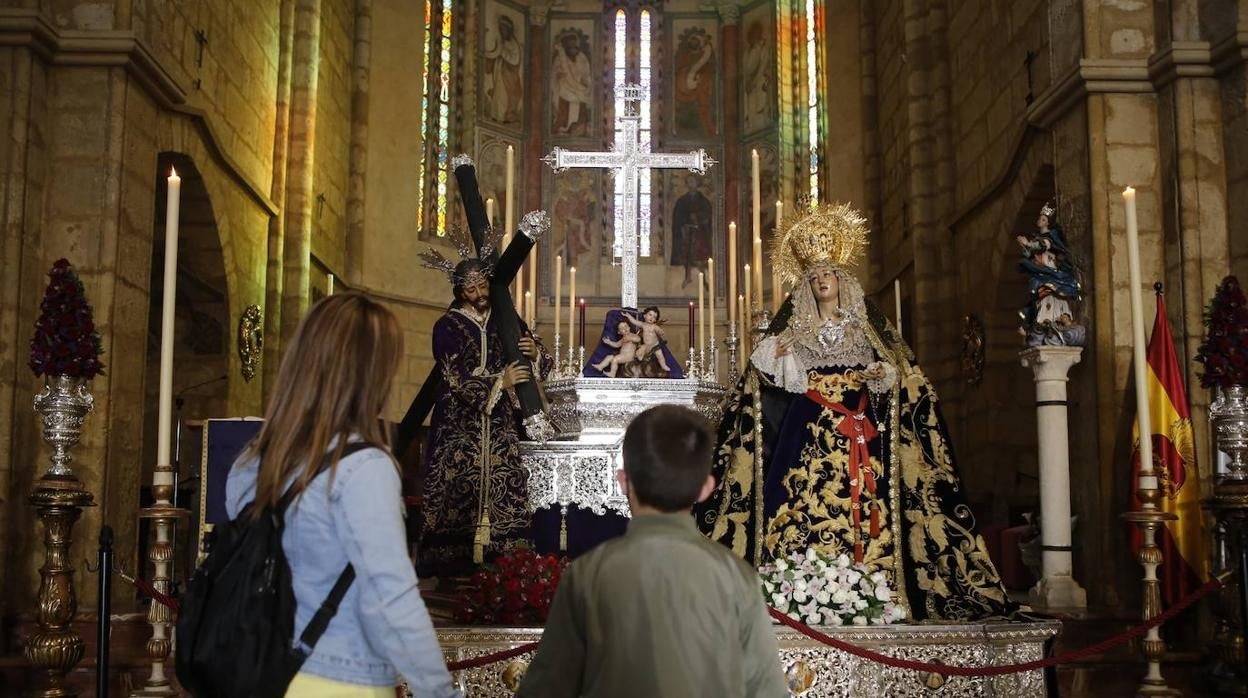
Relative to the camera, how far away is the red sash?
19.0 ft

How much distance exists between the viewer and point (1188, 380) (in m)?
6.79

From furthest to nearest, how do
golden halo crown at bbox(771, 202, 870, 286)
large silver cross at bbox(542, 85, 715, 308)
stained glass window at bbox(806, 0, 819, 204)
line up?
stained glass window at bbox(806, 0, 819, 204) → large silver cross at bbox(542, 85, 715, 308) → golden halo crown at bbox(771, 202, 870, 286)

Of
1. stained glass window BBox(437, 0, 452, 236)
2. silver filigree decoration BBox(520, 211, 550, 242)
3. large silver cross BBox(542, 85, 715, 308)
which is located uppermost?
stained glass window BBox(437, 0, 452, 236)

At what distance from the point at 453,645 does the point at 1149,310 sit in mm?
4529

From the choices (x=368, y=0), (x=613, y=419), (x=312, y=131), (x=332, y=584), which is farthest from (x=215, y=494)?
(x=368, y=0)

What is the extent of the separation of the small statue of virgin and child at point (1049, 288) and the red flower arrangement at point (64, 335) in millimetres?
4759

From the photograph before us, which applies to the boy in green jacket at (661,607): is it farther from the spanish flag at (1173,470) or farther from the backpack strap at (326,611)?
the spanish flag at (1173,470)

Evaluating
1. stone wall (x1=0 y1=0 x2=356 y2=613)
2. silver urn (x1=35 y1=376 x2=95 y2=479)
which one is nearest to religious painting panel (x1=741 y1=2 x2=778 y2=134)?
stone wall (x1=0 y1=0 x2=356 y2=613)

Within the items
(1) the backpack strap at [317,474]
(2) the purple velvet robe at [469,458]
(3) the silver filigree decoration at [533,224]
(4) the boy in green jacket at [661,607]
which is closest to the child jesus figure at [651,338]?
(2) the purple velvet robe at [469,458]

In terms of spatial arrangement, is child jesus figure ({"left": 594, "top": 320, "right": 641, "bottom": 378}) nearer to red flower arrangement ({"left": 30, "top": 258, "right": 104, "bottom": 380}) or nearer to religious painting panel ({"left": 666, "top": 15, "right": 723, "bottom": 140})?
red flower arrangement ({"left": 30, "top": 258, "right": 104, "bottom": 380})

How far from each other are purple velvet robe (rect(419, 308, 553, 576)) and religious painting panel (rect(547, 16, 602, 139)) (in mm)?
12365

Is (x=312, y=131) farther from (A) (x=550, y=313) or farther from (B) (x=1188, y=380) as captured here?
(B) (x=1188, y=380)

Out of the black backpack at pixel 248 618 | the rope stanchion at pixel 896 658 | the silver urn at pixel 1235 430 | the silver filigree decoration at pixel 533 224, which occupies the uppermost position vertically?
the silver filigree decoration at pixel 533 224

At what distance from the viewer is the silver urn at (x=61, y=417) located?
192 inches
